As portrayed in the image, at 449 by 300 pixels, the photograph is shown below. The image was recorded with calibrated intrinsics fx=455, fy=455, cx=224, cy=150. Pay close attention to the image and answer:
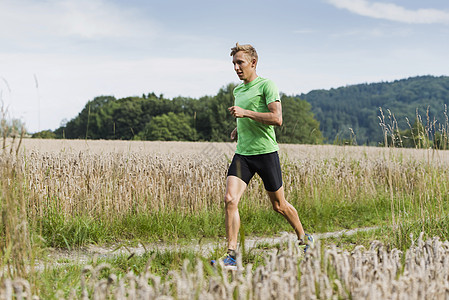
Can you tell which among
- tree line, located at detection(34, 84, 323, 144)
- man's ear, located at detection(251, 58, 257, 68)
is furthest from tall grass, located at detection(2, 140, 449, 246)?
tree line, located at detection(34, 84, 323, 144)

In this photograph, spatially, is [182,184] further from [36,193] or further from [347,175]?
[347,175]

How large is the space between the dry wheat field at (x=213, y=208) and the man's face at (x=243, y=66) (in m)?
1.64

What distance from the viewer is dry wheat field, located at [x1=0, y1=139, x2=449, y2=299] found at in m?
2.59

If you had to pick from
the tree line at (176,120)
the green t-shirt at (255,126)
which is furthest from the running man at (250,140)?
the tree line at (176,120)

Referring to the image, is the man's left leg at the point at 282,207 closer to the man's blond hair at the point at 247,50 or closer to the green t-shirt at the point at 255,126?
the green t-shirt at the point at 255,126

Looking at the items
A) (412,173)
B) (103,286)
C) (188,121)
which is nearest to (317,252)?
(103,286)

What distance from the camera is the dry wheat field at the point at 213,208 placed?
2.59 meters

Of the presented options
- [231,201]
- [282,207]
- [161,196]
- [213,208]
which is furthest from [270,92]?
[213,208]

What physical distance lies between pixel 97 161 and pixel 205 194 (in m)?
2.37

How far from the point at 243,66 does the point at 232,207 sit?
1.52 m

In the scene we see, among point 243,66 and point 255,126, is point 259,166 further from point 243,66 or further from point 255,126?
point 243,66

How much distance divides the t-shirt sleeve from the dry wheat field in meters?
1.32

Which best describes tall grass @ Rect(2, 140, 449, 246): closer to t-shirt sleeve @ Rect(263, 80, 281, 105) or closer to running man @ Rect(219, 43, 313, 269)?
running man @ Rect(219, 43, 313, 269)

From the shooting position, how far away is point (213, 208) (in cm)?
817
